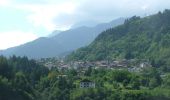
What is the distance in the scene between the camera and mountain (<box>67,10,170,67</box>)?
3334 inches

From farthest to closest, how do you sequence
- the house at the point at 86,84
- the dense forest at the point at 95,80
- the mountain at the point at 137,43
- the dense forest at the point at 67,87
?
the mountain at the point at 137,43, the house at the point at 86,84, the dense forest at the point at 95,80, the dense forest at the point at 67,87

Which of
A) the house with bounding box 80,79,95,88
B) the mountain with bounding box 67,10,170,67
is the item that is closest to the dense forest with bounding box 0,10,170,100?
the mountain with bounding box 67,10,170,67

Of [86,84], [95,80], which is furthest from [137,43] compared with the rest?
[86,84]

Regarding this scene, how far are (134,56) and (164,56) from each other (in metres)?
11.1

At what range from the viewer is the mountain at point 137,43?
84.7 meters

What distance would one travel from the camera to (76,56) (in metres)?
A: 104

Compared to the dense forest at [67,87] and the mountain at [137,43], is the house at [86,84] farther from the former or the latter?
the mountain at [137,43]

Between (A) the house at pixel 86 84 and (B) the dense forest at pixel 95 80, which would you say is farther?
(A) the house at pixel 86 84

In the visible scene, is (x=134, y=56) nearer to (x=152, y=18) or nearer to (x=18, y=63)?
(x=152, y=18)

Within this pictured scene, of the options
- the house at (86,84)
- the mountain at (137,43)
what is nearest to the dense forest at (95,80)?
the mountain at (137,43)

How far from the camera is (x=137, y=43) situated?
9344 cm

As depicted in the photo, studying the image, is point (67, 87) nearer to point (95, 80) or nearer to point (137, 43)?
point (95, 80)

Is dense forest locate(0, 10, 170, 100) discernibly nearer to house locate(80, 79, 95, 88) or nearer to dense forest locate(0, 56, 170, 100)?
dense forest locate(0, 56, 170, 100)

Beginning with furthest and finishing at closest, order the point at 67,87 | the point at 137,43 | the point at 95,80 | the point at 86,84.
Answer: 1. the point at 137,43
2. the point at 95,80
3. the point at 86,84
4. the point at 67,87
